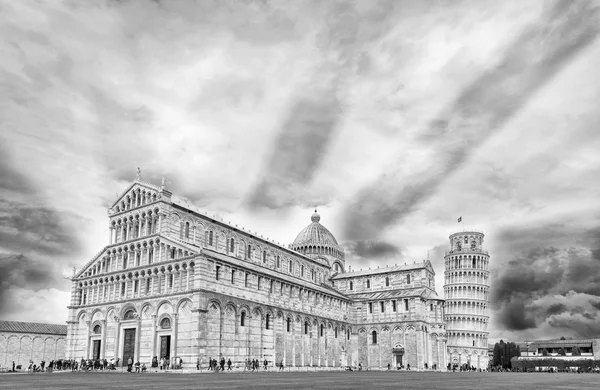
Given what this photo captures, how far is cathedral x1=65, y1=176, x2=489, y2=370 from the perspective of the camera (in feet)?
178

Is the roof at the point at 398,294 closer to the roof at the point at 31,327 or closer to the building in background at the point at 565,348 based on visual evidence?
the roof at the point at 31,327

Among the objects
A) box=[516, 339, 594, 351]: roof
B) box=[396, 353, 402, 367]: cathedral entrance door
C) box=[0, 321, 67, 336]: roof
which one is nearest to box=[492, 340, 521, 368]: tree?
box=[516, 339, 594, 351]: roof

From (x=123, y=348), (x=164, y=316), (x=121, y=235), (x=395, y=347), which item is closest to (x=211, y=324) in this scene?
(x=164, y=316)

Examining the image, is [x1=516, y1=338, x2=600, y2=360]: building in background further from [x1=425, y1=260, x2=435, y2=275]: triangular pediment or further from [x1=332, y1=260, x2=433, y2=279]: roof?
[x1=332, y1=260, x2=433, y2=279]: roof

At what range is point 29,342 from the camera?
75500mm

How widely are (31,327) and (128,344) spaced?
27319mm

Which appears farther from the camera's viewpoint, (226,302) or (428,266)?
(428,266)

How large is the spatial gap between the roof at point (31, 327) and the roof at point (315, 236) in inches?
1527

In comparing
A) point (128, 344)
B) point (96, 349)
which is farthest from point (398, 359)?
point (96, 349)

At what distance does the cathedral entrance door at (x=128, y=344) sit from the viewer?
57.2 m

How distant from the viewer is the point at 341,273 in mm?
92938

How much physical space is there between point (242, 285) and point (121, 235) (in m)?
15.4

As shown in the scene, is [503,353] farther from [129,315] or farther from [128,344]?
[129,315]

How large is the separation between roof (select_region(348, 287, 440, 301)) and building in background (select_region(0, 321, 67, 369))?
4389 cm
